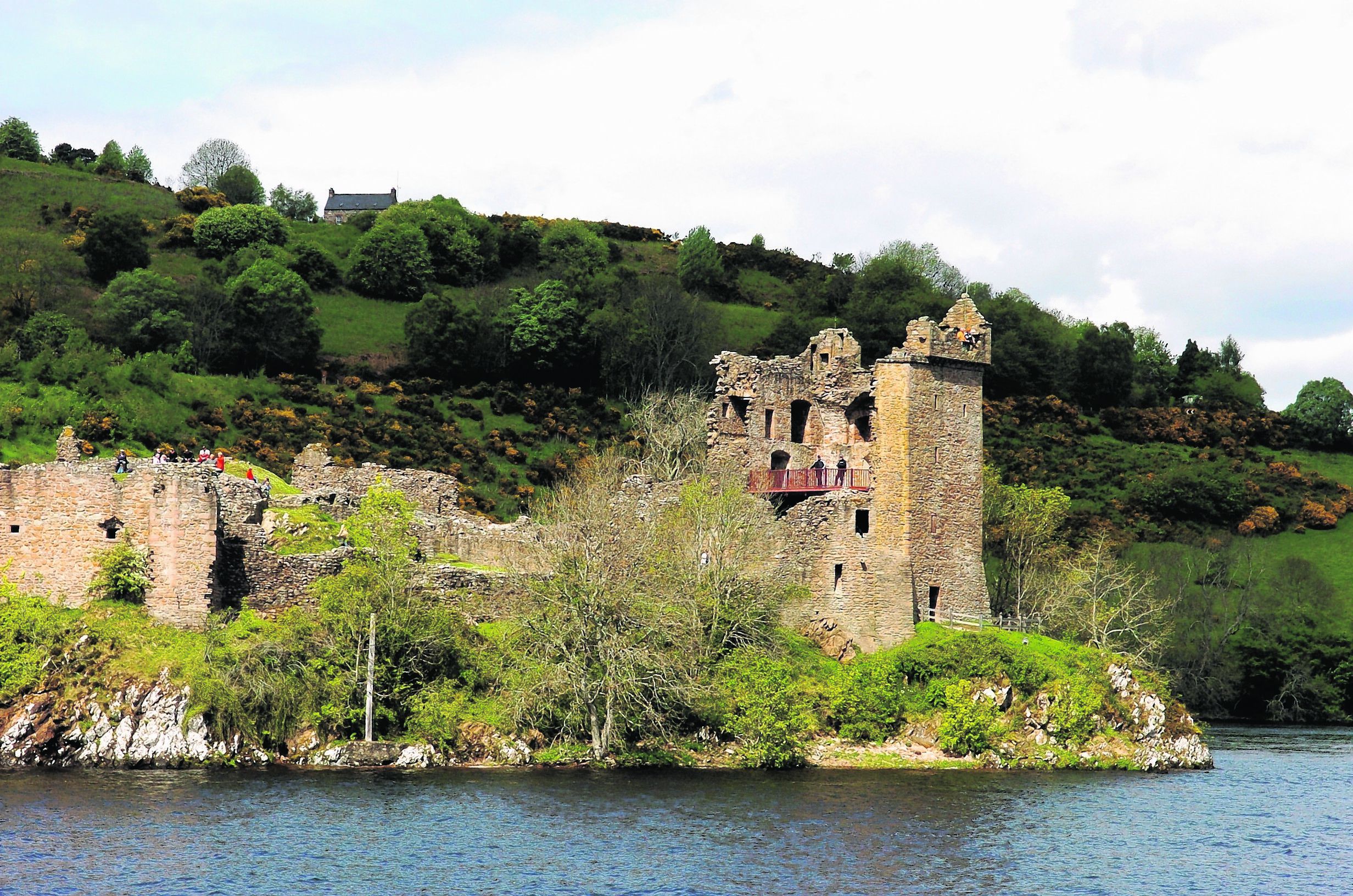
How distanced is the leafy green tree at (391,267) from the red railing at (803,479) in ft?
197

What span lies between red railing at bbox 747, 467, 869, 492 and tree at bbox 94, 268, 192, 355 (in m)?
46.5

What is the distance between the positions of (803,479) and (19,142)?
106 metres

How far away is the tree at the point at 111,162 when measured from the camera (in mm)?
132875

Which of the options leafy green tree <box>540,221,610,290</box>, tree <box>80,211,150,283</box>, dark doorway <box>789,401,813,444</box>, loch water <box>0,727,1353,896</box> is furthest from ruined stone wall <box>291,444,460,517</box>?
leafy green tree <box>540,221,610,290</box>

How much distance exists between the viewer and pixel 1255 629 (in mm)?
74250

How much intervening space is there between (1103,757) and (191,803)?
2748 centimetres

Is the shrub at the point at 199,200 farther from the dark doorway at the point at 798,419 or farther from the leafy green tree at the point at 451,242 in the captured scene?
the dark doorway at the point at 798,419

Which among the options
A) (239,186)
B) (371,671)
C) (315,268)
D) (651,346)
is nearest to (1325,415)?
(651,346)

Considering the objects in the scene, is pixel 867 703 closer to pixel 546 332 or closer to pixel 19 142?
pixel 546 332

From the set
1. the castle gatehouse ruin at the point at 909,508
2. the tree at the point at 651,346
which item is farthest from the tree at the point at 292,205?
the castle gatehouse ruin at the point at 909,508

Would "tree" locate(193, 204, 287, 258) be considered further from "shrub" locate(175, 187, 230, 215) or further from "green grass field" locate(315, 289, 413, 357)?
"green grass field" locate(315, 289, 413, 357)

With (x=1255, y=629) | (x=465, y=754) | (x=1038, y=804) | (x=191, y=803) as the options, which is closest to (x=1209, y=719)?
(x=1255, y=629)

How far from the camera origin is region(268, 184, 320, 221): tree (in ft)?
486

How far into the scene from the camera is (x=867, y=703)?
149ft
